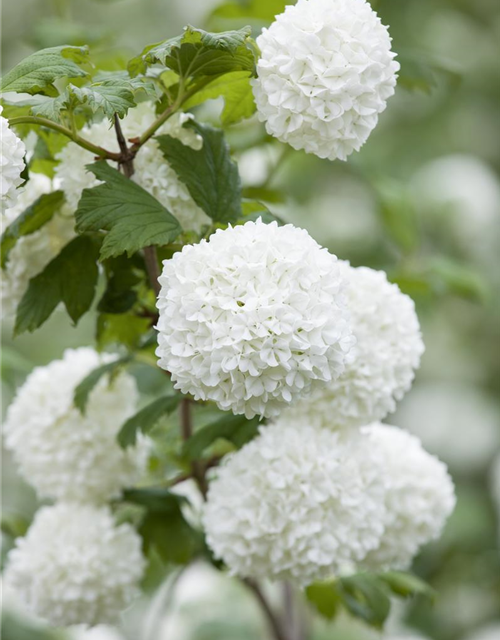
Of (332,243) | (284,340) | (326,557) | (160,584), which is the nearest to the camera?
(284,340)

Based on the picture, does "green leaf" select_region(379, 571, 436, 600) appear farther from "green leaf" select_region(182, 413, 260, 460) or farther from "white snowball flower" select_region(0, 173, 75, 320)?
"white snowball flower" select_region(0, 173, 75, 320)

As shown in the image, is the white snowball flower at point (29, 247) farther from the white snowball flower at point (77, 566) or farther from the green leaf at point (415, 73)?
the green leaf at point (415, 73)

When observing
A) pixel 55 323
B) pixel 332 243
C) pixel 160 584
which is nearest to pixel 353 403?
pixel 160 584

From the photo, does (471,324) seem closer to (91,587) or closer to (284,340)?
(91,587)

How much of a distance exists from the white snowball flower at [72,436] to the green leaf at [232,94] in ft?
1.25

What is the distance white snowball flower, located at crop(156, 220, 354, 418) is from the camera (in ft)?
2.46

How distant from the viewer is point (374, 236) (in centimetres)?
277

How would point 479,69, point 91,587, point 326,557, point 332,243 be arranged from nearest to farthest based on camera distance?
point 326,557, point 91,587, point 332,243, point 479,69

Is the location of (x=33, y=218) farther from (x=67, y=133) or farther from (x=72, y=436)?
(x=72, y=436)

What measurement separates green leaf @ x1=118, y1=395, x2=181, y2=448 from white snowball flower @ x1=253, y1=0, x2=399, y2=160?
A: 15.2 inches

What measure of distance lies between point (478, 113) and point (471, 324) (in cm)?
80

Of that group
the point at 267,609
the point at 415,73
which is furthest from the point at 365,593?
the point at 415,73

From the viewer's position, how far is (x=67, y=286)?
1.01 m

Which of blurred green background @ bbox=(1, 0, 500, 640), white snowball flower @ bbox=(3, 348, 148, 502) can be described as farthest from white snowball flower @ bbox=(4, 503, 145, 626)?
blurred green background @ bbox=(1, 0, 500, 640)
